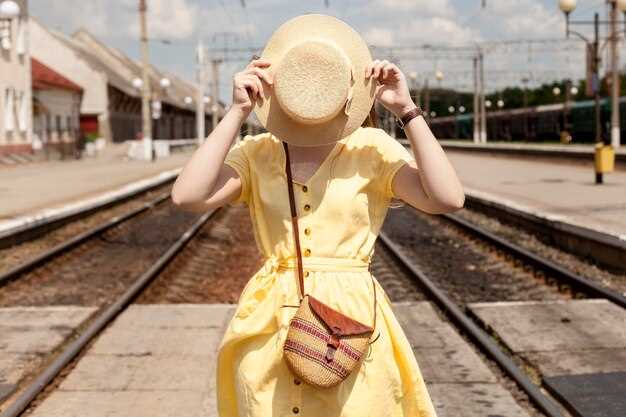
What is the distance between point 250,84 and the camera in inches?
102

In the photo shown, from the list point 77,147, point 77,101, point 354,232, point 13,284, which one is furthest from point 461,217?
point 77,101

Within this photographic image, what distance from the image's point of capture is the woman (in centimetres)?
260

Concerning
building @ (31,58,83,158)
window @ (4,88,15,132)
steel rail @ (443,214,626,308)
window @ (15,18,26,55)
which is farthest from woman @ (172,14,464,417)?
building @ (31,58,83,158)

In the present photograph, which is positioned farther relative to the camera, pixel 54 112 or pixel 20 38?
pixel 54 112

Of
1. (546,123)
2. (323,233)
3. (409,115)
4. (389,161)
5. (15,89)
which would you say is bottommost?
(323,233)

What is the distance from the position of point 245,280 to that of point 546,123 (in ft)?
183

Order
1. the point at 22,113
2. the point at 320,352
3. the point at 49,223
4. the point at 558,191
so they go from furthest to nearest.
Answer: the point at 22,113, the point at 558,191, the point at 49,223, the point at 320,352

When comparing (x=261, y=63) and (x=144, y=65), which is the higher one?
(x=144, y=65)

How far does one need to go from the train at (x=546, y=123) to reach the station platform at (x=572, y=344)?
35864 mm

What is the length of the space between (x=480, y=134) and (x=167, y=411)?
6552 cm

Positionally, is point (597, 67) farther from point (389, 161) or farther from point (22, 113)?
point (389, 161)

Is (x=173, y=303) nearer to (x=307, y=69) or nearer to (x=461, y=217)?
(x=307, y=69)

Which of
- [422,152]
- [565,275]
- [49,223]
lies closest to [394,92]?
[422,152]

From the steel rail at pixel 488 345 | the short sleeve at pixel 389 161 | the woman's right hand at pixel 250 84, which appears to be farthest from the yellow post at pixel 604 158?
the woman's right hand at pixel 250 84
